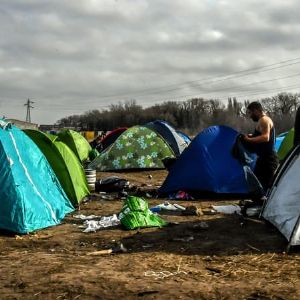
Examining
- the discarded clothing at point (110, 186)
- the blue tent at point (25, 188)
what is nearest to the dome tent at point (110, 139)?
the discarded clothing at point (110, 186)

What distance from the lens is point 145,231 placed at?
7695 millimetres

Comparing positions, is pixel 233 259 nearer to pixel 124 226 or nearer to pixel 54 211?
pixel 124 226

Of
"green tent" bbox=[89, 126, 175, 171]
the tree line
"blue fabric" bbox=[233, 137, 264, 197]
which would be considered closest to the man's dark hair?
"blue fabric" bbox=[233, 137, 264, 197]

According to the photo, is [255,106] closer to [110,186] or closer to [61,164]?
[61,164]

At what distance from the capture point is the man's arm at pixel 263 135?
8.95 metres

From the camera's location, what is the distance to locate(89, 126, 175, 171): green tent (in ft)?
58.0

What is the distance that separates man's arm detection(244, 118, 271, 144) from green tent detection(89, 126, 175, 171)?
890 cm

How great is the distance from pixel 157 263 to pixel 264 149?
12.7 feet

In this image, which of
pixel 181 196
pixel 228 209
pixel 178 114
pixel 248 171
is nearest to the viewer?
Answer: pixel 248 171

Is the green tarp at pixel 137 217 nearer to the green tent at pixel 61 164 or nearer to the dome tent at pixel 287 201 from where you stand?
the dome tent at pixel 287 201

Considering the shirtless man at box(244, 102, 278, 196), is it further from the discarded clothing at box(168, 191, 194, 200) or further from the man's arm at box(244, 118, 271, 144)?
the discarded clothing at box(168, 191, 194, 200)

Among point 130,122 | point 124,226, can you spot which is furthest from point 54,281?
point 130,122

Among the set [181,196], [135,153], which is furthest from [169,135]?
[181,196]

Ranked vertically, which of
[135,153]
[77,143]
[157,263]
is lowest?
[157,263]
